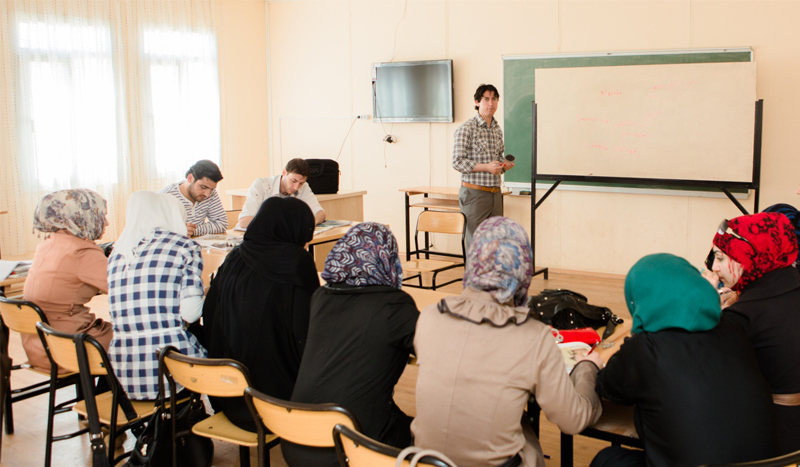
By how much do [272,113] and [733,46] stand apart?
5.17 metres

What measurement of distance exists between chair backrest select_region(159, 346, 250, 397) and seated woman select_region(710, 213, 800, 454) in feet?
4.63

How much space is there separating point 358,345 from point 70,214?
5.23ft

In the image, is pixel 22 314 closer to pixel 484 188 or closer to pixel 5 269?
pixel 5 269

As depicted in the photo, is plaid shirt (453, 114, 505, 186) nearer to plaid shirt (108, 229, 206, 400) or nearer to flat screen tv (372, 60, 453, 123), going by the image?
flat screen tv (372, 60, 453, 123)

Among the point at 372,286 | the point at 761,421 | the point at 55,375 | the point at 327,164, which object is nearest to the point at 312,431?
the point at 372,286

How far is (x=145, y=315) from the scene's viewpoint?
2.30 metres

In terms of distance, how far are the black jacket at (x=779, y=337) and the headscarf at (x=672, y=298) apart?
279mm

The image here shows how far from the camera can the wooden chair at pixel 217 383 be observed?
1.89 meters

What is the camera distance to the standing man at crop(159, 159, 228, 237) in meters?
4.02

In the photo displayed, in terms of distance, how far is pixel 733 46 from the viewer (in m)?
5.06

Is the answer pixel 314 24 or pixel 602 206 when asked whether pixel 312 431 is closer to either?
pixel 602 206

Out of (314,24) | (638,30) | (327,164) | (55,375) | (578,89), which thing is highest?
(314,24)

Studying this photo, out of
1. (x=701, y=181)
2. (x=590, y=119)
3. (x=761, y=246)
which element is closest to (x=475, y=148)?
(x=590, y=119)

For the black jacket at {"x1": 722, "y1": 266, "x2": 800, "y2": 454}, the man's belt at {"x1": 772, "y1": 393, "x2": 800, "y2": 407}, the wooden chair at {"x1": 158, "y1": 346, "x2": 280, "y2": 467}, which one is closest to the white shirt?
the wooden chair at {"x1": 158, "y1": 346, "x2": 280, "y2": 467}
